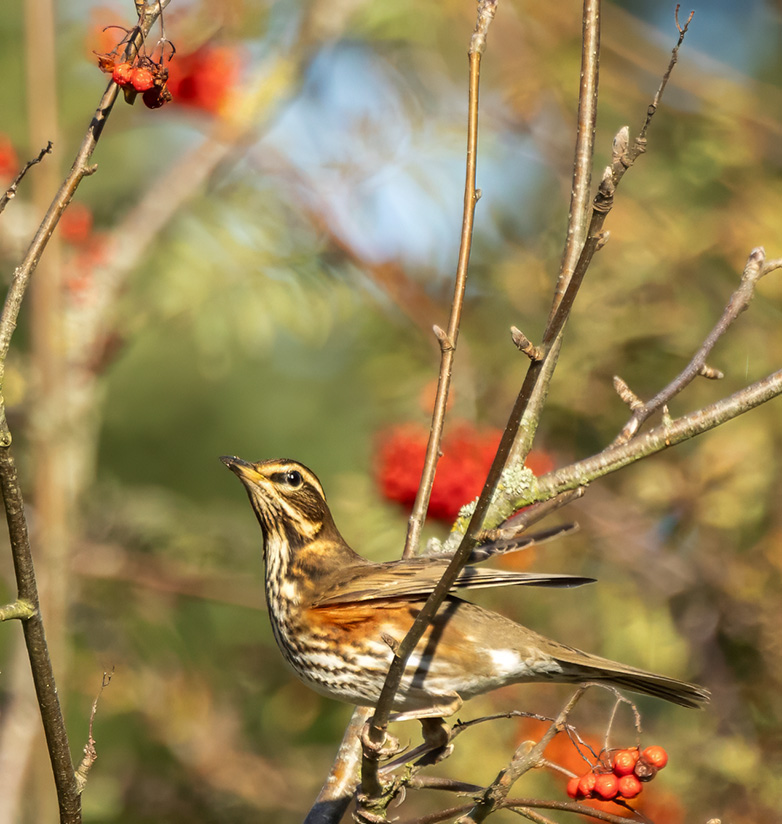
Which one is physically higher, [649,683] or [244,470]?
[244,470]

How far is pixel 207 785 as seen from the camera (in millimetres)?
5008

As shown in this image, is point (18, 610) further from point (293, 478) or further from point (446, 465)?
point (446, 465)

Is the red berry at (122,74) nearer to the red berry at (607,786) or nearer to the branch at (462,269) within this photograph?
the branch at (462,269)

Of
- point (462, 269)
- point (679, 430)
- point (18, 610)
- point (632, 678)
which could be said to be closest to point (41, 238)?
point (18, 610)

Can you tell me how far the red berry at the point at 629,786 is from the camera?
2367 mm

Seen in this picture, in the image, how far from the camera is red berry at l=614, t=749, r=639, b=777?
2373 millimetres

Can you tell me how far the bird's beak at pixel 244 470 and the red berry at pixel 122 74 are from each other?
5.29ft

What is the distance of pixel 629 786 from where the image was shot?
2.37 m

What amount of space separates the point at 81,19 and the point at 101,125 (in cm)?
370

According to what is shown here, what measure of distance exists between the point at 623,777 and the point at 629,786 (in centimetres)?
3

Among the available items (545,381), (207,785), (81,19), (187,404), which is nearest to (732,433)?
(545,381)

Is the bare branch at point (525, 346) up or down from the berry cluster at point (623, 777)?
up

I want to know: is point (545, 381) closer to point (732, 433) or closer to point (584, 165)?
point (584, 165)

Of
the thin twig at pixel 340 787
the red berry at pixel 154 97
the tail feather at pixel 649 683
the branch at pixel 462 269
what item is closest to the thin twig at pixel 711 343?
the branch at pixel 462 269
